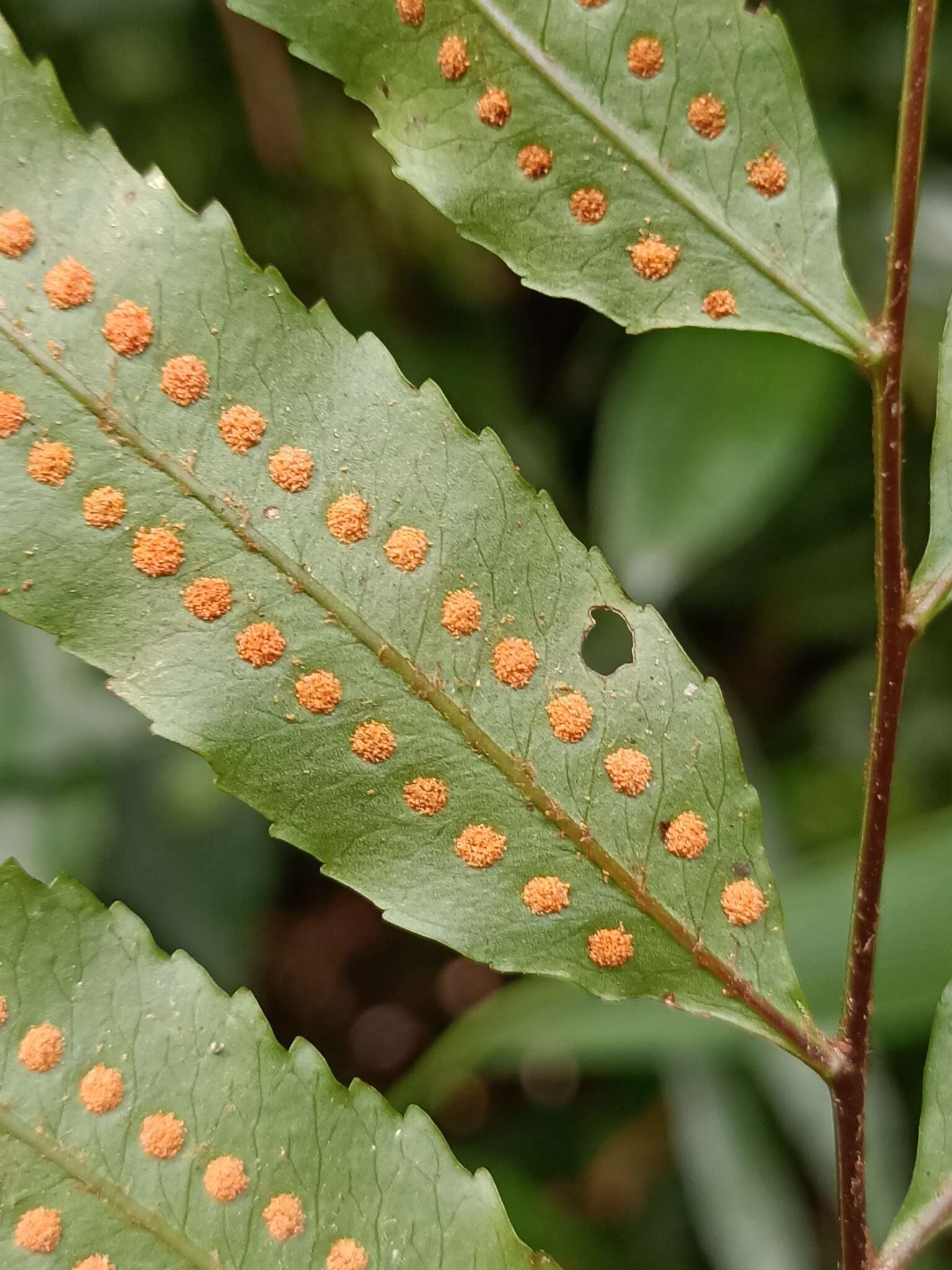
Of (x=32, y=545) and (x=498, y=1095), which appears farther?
(x=498, y=1095)

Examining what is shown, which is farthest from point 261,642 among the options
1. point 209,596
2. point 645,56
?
point 645,56

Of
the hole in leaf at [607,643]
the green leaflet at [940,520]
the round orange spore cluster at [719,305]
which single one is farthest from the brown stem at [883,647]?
the hole in leaf at [607,643]

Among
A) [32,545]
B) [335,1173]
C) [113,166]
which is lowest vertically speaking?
[335,1173]

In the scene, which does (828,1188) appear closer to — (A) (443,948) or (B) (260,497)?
(A) (443,948)

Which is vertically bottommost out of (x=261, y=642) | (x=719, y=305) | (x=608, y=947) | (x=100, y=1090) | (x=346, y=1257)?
(x=346, y=1257)

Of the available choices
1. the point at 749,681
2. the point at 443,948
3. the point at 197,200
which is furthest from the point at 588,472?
the point at 443,948

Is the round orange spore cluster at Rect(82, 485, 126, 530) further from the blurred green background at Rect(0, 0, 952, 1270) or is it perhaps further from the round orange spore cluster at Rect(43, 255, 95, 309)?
the blurred green background at Rect(0, 0, 952, 1270)

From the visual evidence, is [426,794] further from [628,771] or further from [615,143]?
[615,143]
